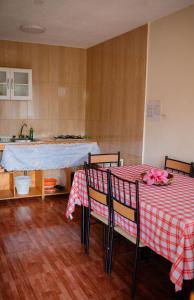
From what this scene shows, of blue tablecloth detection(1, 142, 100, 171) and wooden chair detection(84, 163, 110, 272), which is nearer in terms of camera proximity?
wooden chair detection(84, 163, 110, 272)

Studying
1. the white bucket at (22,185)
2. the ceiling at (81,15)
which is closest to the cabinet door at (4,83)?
the ceiling at (81,15)

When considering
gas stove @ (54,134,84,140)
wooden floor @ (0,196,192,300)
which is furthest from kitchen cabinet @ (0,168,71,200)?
wooden floor @ (0,196,192,300)

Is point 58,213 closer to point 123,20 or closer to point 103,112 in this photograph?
point 103,112

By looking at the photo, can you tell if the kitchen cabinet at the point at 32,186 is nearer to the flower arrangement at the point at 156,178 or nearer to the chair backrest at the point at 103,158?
the chair backrest at the point at 103,158

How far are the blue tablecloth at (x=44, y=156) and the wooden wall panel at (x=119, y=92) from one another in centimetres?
50

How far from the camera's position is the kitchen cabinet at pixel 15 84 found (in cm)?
494

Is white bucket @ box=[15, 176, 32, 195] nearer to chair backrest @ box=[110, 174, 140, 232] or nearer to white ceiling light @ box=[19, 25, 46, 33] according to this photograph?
white ceiling light @ box=[19, 25, 46, 33]

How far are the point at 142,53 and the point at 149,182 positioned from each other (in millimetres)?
2200

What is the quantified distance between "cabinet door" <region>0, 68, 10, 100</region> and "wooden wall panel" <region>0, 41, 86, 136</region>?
239mm

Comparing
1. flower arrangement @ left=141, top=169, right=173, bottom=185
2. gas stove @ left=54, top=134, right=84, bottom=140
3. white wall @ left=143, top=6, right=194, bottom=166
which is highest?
white wall @ left=143, top=6, right=194, bottom=166

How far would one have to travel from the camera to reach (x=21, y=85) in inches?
201

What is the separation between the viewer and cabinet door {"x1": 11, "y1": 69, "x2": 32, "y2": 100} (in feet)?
16.5

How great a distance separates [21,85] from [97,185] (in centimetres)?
309

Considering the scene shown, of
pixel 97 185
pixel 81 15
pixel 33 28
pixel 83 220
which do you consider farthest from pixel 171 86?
pixel 33 28
